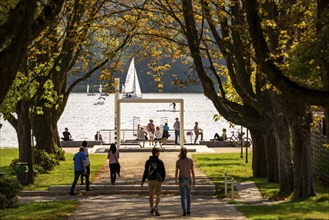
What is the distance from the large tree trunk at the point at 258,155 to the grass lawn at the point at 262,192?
0.51 m

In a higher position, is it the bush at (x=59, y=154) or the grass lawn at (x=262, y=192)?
the bush at (x=59, y=154)

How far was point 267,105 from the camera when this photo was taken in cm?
2803

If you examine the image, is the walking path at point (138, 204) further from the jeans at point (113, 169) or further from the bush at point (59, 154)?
the bush at point (59, 154)

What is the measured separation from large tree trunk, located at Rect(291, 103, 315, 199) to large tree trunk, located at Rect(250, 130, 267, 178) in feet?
28.6

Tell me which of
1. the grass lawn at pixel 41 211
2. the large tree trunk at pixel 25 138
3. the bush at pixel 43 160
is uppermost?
the large tree trunk at pixel 25 138

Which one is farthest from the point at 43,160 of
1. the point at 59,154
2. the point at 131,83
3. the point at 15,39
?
the point at 131,83

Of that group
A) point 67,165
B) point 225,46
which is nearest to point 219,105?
point 225,46

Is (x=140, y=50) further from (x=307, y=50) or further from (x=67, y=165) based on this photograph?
(x=307, y=50)

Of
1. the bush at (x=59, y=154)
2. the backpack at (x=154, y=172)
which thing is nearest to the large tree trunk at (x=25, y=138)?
the bush at (x=59, y=154)

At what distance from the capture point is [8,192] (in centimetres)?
2366

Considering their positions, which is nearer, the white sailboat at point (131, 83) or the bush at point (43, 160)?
the bush at point (43, 160)

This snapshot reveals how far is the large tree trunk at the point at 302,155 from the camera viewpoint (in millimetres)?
24061

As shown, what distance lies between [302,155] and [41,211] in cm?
839

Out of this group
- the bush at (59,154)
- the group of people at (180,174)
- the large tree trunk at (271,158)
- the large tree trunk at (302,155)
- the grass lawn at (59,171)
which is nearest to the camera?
the group of people at (180,174)
